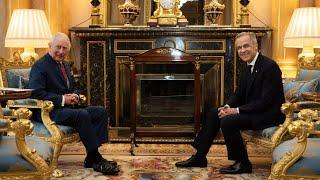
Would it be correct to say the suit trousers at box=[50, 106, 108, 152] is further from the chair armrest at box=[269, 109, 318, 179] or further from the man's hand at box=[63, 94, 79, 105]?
the chair armrest at box=[269, 109, 318, 179]

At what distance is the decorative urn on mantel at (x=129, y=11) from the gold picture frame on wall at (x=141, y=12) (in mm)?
105

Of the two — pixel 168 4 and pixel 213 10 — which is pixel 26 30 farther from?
pixel 213 10

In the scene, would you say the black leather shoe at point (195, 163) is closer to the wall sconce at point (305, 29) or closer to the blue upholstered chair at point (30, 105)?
the blue upholstered chair at point (30, 105)

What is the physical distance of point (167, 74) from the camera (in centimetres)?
614

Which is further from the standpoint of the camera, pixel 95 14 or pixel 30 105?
pixel 95 14

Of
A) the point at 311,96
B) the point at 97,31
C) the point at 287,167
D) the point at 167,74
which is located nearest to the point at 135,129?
the point at 167,74

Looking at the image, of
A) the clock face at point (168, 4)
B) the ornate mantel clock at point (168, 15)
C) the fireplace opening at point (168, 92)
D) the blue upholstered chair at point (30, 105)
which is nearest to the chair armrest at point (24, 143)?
the blue upholstered chair at point (30, 105)

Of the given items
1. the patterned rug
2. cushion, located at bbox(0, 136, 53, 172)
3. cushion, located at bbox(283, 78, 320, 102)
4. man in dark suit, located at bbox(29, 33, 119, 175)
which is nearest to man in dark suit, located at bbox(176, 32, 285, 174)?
the patterned rug

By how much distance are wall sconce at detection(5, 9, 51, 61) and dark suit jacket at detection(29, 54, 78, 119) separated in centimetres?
101

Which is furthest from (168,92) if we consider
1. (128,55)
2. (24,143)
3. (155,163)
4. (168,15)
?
(24,143)

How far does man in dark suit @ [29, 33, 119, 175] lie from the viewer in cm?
425

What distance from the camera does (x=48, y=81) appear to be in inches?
172

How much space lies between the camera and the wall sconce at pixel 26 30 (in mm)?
5266

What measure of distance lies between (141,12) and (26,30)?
1732mm
